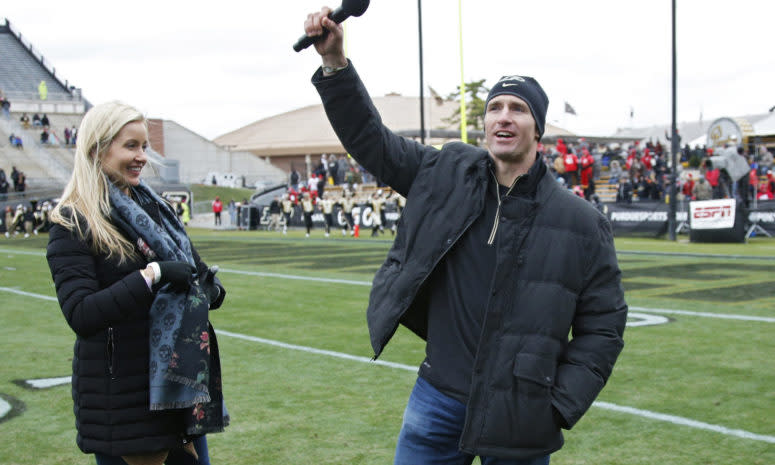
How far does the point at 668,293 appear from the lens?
11414mm

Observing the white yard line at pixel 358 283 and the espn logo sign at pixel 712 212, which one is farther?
the espn logo sign at pixel 712 212

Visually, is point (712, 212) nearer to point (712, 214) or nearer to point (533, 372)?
point (712, 214)

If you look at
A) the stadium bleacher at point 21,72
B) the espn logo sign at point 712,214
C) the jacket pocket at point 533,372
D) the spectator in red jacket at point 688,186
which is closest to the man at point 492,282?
the jacket pocket at point 533,372

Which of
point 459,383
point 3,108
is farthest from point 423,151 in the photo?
point 3,108

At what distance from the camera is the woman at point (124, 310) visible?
8.97ft

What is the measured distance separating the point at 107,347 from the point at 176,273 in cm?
32

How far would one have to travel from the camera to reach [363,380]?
668cm

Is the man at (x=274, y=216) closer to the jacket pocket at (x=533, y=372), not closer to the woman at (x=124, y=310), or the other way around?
the woman at (x=124, y=310)

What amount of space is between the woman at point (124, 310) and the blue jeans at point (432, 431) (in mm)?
647

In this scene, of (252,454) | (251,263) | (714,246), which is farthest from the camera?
(714,246)

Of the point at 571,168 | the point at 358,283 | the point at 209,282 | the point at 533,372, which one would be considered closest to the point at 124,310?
the point at 209,282

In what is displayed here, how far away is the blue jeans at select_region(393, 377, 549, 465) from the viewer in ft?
8.98

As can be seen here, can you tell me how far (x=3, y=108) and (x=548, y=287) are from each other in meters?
54.8

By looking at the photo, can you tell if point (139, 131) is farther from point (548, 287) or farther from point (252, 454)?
point (252, 454)
